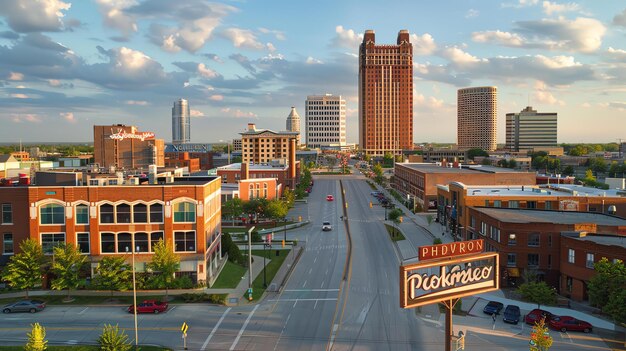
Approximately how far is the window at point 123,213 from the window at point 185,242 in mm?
5635

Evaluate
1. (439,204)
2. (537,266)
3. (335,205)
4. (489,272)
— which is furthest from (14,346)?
(335,205)

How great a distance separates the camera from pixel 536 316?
44312 mm

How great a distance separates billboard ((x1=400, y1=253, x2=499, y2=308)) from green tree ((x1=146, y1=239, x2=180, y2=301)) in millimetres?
32876

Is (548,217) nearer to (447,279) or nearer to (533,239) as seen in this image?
(533,239)

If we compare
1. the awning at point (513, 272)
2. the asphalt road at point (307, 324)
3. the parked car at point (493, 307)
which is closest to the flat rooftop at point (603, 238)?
the awning at point (513, 272)

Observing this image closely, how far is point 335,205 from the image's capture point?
131m

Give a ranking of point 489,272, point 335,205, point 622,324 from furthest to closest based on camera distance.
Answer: point 335,205, point 622,324, point 489,272

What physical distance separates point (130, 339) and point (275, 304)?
1467cm

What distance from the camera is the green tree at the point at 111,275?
5150 centimetres

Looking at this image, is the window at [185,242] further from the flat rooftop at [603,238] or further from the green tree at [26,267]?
the flat rooftop at [603,238]

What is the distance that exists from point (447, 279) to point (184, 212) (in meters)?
35.8

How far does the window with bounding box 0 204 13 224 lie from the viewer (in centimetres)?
5584

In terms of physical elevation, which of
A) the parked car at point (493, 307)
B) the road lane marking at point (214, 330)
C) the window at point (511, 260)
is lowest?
the road lane marking at point (214, 330)

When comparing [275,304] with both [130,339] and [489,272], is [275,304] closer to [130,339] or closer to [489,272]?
[130,339]
